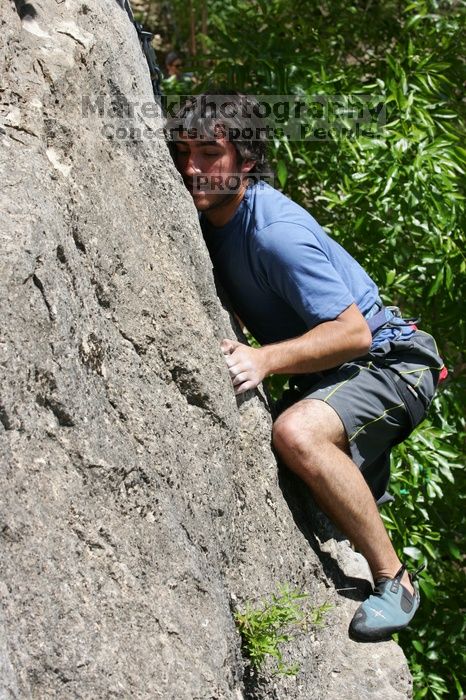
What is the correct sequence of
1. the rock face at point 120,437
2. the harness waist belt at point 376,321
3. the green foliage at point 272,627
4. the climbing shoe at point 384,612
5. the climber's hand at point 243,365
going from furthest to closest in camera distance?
the harness waist belt at point 376,321, the climbing shoe at point 384,612, the climber's hand at point 243,365, the green foliage at point 272,627, the rock face at point 120,437

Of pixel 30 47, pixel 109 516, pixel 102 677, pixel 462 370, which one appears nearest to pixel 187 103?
pixel 30 47

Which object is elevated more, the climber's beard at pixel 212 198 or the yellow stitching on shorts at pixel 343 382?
the climber's beard at pixel 212 198

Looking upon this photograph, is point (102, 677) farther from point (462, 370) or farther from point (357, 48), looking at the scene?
point (357, 48)

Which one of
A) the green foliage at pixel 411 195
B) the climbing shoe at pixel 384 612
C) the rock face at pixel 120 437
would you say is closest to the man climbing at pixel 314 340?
the climbing shoe at pixel 384 612

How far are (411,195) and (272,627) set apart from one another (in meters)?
2.46

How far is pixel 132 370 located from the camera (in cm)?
283

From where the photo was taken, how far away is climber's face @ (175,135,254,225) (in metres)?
3.48

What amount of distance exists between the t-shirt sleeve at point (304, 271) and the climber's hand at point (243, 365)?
221mm

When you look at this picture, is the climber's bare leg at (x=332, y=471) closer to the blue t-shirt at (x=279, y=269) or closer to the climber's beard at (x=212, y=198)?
the blue t-shirt at (x=279, y=269)

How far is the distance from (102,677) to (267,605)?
0.81 metres

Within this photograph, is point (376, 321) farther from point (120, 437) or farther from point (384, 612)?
point (120, 437)

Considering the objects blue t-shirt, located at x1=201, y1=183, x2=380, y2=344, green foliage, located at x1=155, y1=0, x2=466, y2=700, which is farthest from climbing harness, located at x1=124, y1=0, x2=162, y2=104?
green foliage, located at x1=155, y1=0, x2=466, y2=700

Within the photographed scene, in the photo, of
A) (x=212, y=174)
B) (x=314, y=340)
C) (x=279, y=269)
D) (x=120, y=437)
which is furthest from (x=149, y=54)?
A: (x=120, y=437)

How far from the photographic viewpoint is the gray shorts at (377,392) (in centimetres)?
344
